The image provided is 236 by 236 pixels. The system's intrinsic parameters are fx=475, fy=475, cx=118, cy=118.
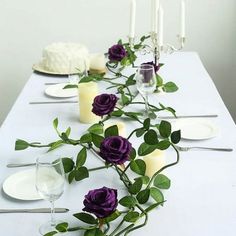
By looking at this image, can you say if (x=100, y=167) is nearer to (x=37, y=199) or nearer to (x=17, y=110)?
(x=37, y=199)

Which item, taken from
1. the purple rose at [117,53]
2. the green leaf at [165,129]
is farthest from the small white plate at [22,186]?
the purple rose at [117,53]

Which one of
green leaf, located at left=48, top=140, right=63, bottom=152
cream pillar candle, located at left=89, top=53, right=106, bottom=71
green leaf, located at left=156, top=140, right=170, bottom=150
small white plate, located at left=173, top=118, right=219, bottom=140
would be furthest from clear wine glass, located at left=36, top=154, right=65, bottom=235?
cream pillar candle, located at left=89, top=53, right=106, bottom=71

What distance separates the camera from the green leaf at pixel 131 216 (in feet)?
3.18

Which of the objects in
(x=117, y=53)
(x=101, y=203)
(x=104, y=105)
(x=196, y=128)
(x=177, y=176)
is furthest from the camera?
(x=117, y=53)

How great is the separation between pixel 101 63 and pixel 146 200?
1100mm

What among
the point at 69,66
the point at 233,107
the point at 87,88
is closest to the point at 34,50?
the point at 69,66

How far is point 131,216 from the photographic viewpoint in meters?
0.97

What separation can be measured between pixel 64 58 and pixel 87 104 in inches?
22.0

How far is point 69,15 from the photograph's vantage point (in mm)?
2982

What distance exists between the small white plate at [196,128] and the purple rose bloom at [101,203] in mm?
566

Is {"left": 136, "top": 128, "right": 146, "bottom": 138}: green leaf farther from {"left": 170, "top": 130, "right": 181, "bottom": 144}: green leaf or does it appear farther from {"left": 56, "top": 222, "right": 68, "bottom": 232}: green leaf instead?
{"left": 56, "top": 222, "right": 68, "bottom": 232}: green leaf

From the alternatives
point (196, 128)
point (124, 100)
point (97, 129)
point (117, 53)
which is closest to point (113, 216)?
point (97, 129)

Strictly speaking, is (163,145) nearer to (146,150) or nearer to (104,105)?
(146,150)

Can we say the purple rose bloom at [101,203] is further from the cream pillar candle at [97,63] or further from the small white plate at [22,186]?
the cream pillar candle at [97,63]
